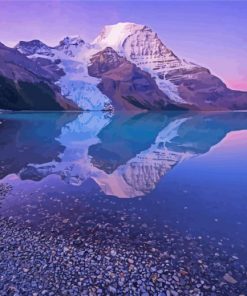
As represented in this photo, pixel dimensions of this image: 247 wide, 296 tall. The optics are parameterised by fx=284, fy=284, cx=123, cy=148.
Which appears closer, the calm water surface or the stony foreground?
the stony foreground

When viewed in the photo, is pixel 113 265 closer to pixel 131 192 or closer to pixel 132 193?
pixel 132 193

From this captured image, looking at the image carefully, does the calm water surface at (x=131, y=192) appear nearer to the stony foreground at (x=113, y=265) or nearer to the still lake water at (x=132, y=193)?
the still lake water at (x=132, y=193)

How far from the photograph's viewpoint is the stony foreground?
10711 millimetres

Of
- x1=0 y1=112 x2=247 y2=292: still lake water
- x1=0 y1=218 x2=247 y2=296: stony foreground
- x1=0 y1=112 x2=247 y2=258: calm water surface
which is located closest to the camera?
x1=0 y1=218 x2=247 y2=296: stony foreground

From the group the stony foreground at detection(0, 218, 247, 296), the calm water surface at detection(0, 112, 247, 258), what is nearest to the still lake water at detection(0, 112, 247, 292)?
the calm water surface at detection(0, 112, 247, 258)

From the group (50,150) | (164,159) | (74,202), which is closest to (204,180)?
(164,159)

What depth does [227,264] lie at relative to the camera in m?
12.6

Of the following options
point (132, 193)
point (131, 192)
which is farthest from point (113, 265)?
point (131, 192)

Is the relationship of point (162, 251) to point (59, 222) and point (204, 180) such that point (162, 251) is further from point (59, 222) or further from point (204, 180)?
point (204, 180)

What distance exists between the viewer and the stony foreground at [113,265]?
35.1ft

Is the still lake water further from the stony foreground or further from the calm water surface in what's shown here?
the stony foreground

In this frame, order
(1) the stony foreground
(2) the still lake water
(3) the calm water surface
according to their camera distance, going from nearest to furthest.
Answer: (1) the stony foreground → (2) the still lake water → (3) the calm water surface

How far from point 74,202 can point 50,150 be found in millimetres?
25159

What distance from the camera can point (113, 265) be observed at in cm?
1213
